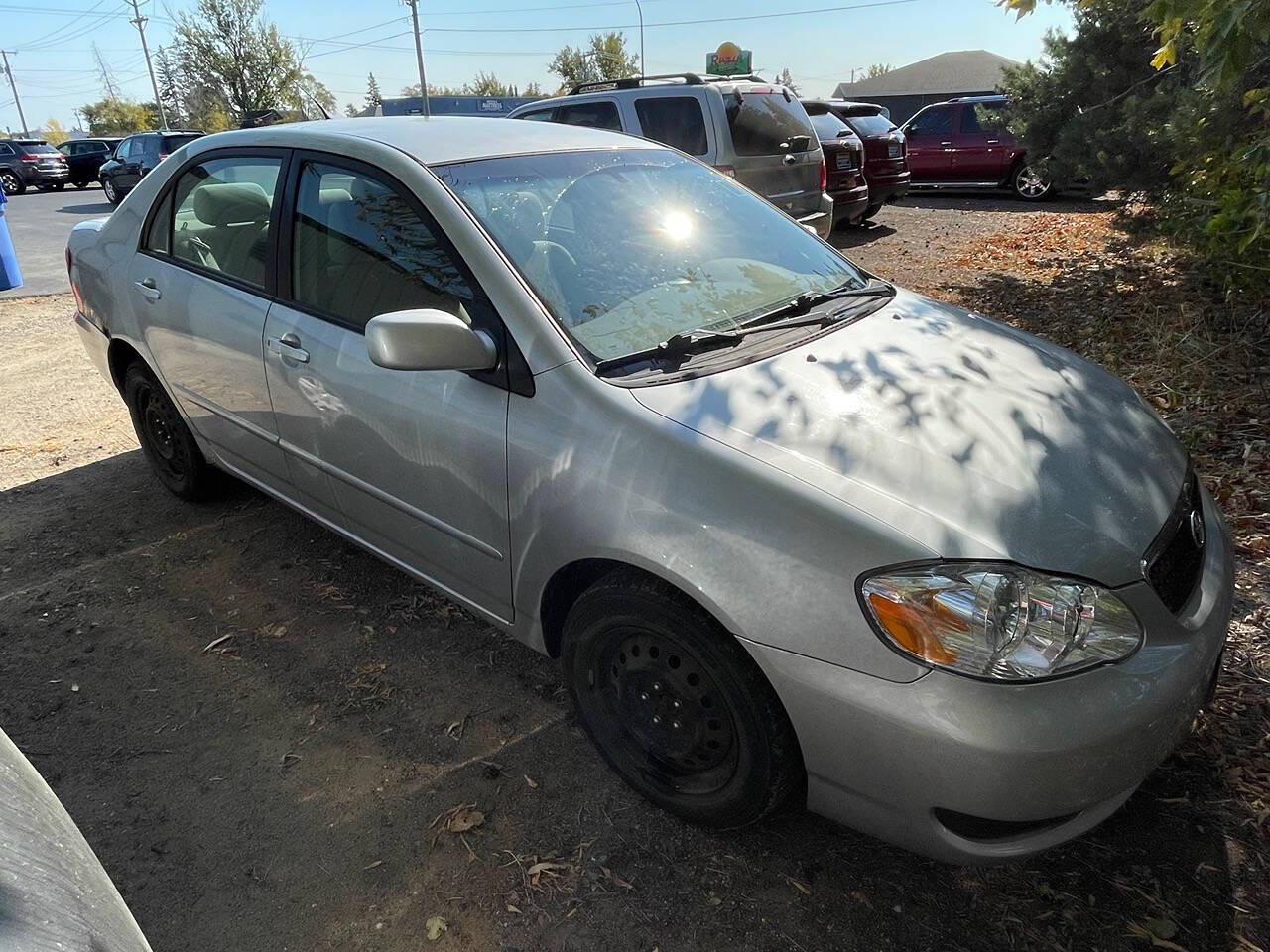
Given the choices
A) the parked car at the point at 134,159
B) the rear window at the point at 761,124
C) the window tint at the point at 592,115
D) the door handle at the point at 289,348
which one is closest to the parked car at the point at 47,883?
the door handle at the point at 289,348

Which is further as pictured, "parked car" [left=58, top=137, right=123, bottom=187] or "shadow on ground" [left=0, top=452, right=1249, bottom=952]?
"parked car" [left=58, top=137, right=123, bottom=187]

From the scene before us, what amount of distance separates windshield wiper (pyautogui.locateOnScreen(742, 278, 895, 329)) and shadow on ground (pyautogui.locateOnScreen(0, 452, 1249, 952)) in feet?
4.56

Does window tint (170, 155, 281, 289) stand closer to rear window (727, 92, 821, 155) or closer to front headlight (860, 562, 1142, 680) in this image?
front headlight (860, 562, 1142, 680)

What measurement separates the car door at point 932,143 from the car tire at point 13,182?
26349 millimetres

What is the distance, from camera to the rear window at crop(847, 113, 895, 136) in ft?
39.0

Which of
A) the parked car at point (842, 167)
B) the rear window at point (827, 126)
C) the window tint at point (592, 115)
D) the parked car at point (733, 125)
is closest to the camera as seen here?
the parked car at point (733, 125)

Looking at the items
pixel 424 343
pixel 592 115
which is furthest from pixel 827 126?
pixel 424 343

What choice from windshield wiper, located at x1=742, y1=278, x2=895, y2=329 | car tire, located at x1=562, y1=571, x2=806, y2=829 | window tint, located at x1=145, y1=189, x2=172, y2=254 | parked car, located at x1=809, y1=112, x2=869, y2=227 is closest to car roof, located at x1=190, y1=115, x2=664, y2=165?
window tint, located at x1=145, y1=189, x2=172, y2=254

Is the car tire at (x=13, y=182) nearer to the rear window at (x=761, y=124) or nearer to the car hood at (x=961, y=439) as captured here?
the rear window at (x=761, y=124)

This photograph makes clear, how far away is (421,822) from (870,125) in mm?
11992

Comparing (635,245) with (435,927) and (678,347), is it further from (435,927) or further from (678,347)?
(435,927)

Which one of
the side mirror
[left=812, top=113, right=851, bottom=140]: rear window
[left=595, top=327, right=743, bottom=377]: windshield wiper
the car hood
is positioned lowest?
the car hood

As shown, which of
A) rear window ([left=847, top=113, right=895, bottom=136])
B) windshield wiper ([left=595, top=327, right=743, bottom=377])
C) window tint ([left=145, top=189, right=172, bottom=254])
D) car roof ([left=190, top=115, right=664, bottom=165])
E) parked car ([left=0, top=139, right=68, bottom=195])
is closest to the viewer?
windshield wiper ([left=595, top=327, right=743, bottom=377])

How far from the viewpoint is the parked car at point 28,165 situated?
26016 mm
